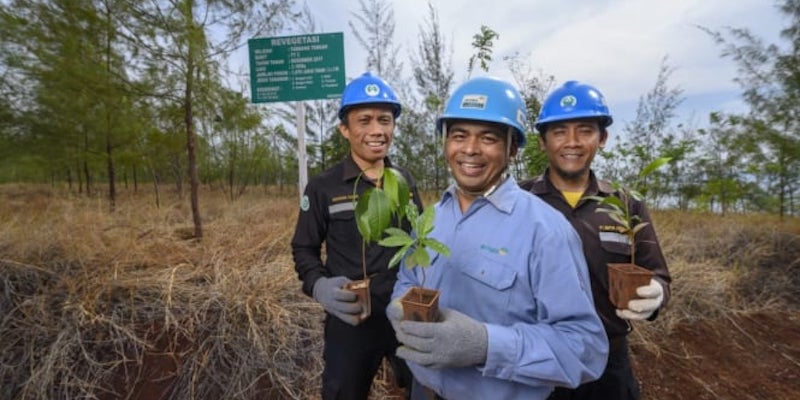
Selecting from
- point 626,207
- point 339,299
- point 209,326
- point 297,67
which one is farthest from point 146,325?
point 626,207

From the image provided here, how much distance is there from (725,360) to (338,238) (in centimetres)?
324

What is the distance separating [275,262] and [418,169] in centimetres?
372

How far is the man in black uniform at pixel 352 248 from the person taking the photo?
5.60ft

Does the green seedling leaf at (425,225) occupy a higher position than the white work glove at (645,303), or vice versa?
the green seedling leaf at (425,225)

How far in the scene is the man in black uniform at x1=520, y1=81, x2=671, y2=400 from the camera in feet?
4.76

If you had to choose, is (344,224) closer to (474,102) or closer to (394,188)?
(394,188)

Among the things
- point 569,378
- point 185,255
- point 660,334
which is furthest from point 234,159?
point 569,378

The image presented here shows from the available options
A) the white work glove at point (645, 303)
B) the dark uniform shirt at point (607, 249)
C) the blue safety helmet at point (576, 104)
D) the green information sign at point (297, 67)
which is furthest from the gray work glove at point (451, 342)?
the green information sign at point (297, 67)

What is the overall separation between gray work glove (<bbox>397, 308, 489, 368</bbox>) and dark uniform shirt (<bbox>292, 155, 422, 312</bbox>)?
84cm

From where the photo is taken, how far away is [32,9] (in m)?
4.60

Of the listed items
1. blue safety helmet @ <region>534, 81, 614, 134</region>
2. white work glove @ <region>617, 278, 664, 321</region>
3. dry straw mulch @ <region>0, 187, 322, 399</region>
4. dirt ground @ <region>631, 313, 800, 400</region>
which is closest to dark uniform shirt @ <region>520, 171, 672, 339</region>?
white work glove @ <region>617, 278, 664, 321</region>

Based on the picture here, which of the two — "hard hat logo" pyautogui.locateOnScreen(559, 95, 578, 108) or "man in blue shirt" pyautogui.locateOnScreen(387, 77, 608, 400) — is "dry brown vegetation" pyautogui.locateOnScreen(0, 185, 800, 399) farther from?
"hard hat logo" pyautogui.locateOnScreen(559, 95, 578, 108)

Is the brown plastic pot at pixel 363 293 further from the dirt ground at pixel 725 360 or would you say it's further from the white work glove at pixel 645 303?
the dirt ground at pixel 725 360

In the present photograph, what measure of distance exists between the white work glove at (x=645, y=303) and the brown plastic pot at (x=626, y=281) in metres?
0.01
